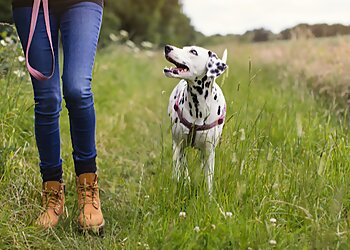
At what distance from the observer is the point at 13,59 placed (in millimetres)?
4828

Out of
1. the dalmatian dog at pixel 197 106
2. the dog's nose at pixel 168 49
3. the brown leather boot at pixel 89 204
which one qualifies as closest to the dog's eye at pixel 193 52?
the dalmatian dog at pixel 197 106

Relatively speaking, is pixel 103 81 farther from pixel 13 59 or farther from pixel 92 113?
pixel 92 113

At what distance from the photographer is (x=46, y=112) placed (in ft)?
10.9

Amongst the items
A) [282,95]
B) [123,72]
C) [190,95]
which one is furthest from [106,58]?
[190,95]

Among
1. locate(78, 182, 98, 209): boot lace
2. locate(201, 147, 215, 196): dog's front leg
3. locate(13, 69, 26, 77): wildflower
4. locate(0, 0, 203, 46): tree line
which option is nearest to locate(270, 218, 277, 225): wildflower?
locate(201, 147, 215, 196): dog's front leg

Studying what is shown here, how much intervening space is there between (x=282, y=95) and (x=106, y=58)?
223 inches

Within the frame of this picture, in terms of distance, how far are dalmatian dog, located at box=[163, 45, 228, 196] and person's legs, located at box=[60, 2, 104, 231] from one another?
500mm

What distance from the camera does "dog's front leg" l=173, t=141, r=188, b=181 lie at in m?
3.52

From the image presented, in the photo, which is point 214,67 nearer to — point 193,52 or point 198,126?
point 193,52

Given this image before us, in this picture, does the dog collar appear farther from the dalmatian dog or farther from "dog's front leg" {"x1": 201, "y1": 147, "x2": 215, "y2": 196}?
"dog's front leg" {"x1": 201, "y1": 147, "x2": 215, "y2": 196}

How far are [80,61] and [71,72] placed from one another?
0.08 m

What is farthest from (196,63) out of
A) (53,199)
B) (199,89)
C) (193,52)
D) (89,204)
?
(53,199)

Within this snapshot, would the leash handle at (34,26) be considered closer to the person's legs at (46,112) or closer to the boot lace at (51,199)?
the person's legs at (46,112)

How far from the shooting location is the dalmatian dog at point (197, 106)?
3.63 meters
